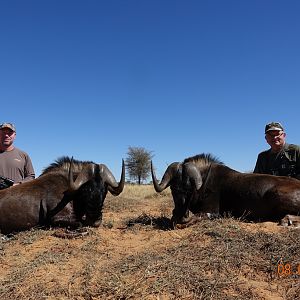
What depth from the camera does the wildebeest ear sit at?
6631mm

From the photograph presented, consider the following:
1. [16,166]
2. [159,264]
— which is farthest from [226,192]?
[16,166]

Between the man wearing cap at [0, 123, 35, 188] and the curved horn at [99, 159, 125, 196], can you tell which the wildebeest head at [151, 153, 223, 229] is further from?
the man wearing cap at [0, 123, 35, 188]

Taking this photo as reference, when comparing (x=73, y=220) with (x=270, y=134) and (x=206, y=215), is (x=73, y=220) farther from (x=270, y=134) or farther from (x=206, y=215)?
(x=270, y=134)

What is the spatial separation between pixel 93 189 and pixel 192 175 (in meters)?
1.65

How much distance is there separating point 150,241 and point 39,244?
1.45 metres

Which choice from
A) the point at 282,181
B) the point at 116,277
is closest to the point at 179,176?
the point at 282,181

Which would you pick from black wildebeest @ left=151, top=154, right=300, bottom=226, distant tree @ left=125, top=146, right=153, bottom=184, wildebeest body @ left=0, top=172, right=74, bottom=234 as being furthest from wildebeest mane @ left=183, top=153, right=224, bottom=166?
distant tree @ left=125, top=146, right=153, bottom=184

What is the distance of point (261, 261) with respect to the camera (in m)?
4.05

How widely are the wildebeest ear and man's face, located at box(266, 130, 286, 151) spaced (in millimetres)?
1451

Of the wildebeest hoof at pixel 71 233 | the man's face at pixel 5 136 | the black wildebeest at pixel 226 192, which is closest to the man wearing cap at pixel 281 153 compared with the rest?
the black wildebeest at pixel 226 192

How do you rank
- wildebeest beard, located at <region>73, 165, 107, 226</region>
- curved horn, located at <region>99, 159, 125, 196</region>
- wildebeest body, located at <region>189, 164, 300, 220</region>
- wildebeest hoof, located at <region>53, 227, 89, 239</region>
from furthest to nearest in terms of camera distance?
1. curved horn, located at <region>99, 159, 125, 196</region>
2. wildebeest beard, located at <region>73, 165, 107, 226</region>
3. wildebeest body, located at <region>189, 164, 300, 220</region>
4. wildebeest hoof, located at <region>53, 227, 89, 239</region>

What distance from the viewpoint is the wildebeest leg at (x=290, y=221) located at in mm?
5676
